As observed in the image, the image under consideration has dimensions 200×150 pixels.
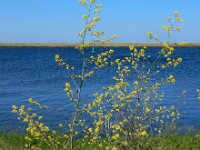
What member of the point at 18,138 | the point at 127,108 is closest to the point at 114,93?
the point at 127,108

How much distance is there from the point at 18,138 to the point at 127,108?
679cm

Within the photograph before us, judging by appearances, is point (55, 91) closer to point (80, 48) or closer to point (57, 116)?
point (57, 116)

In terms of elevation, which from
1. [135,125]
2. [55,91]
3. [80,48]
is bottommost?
[55,91]

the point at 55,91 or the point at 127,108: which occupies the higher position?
the point at 127,108

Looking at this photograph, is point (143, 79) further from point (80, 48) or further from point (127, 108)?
point (80, 48)

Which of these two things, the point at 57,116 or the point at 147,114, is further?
the point at 57,116

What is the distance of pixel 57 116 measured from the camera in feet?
62.1

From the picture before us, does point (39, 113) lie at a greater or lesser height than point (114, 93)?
lesser

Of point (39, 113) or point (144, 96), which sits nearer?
Result: point (144, 96)

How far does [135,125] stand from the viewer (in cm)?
604

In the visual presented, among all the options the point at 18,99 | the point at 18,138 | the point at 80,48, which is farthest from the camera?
the point at 18,99

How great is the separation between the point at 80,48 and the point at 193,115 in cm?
1343

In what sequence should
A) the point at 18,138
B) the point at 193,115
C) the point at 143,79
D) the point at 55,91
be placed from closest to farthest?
the point at 143,79, the point at 18,138, the point at 193,115, the point at 55,91
